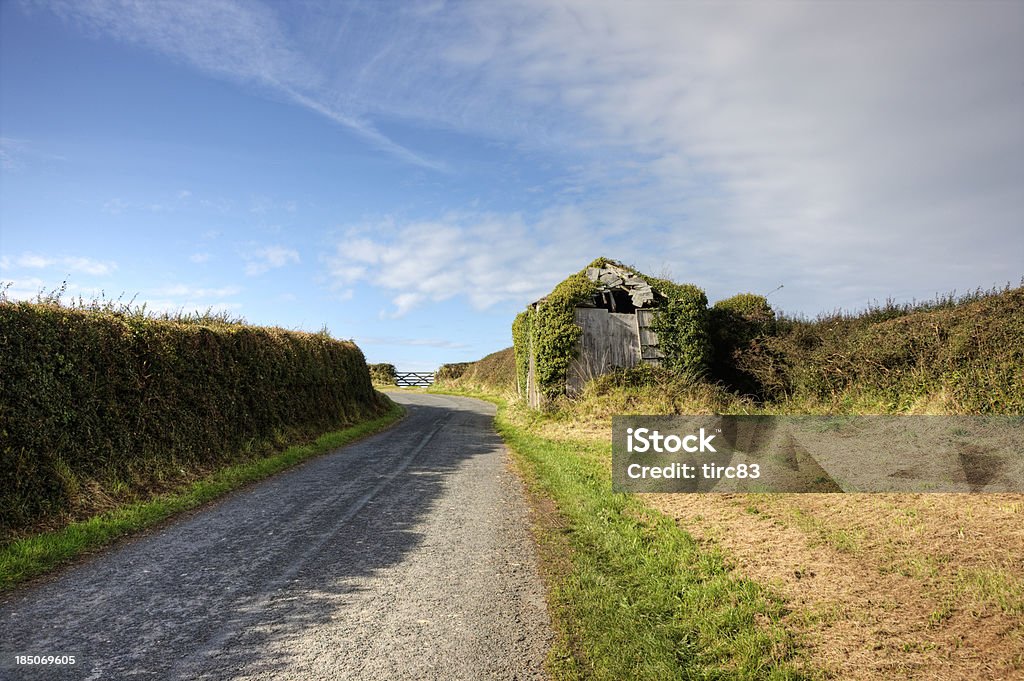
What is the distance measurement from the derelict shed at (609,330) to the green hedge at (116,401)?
9.23 metres

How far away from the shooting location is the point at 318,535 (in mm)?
7363

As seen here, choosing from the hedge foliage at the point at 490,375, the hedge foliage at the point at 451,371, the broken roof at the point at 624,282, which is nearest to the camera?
the broken roof at the point at 624,282

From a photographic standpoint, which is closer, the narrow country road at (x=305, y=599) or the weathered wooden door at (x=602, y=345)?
the narrow country road at (x=305, y=599)

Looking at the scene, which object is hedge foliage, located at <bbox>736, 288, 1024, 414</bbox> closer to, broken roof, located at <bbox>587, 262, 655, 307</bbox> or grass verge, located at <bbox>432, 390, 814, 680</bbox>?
grass verge, located at <bbox>432, 390, 814, 680</bbox>

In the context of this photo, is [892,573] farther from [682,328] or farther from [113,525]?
[682,328]

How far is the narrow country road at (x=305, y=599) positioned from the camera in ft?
14.1

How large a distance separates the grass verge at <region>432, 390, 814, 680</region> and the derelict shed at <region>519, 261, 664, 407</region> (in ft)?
35.9

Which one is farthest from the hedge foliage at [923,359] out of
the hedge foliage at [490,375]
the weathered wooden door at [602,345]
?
the hedge foliage at [490,375]

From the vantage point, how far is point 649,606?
5.22 metres

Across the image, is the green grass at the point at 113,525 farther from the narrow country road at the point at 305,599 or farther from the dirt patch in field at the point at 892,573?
the dirt patch in field at the point at 892,573

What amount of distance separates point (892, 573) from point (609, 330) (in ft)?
47.9

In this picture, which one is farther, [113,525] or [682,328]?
[682,328]

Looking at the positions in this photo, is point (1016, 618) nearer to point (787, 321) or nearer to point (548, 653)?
point (548, 653)

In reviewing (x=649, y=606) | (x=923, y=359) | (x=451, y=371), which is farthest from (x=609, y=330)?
(x=451, y=371)
